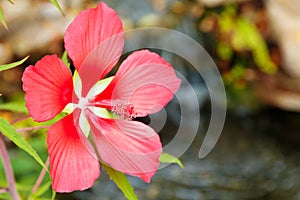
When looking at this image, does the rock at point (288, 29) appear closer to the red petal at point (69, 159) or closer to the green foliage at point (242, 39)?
the green foliage at point (242, 39)

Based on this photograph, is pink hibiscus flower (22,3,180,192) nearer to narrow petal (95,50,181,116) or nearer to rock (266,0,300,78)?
narrow petal (95,50,181,116)

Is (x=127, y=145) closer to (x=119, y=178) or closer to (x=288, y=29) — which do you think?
(x=119, y=178)

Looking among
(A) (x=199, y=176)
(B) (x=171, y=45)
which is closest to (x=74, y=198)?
(A) (x=199, y=176)

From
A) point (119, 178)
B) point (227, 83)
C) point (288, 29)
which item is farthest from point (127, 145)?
point (227, 83)

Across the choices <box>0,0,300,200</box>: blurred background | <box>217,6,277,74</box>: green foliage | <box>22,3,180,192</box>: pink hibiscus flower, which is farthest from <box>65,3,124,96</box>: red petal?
<box>217,6,277,74</box>: green foliage

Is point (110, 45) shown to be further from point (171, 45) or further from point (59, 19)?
point (171, 45)

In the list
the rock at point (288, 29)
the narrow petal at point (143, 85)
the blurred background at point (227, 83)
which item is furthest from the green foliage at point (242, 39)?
the narrow petal at point (143, 85)
